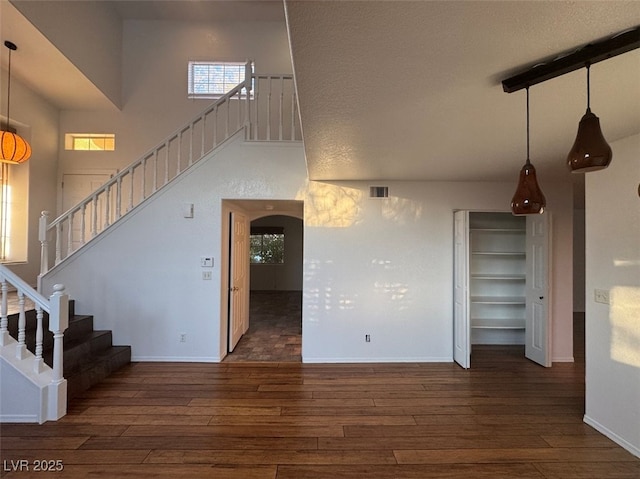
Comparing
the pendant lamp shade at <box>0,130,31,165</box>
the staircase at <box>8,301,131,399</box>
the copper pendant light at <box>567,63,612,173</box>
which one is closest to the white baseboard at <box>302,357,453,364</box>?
the staircase at <box>8,301,131,399</box>

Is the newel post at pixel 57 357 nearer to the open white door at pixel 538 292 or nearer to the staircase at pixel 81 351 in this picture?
the staircase at pixel 81 351

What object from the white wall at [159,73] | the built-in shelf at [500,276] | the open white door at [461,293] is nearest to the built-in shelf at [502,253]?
the built-in shelf at [500,276]

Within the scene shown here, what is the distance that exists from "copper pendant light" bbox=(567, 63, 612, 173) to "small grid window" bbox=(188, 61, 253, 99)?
5817 millimetres

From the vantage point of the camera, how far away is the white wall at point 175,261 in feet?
13.9

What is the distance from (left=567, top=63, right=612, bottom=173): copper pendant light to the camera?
59.2 inches

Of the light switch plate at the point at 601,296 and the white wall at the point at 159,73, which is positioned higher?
the white wall at the point at 159,73

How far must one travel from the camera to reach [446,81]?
1.71 metres

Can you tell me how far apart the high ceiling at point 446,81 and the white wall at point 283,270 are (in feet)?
25.2

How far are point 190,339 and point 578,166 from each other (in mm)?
4319

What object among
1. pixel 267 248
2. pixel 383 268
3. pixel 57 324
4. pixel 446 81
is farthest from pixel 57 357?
pixel 267 248

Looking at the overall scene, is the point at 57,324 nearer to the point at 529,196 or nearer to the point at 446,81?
the point at 446,81

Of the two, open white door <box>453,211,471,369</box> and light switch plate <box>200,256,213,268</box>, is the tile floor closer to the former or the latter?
light switch plate <box>200,256,213,268</box>

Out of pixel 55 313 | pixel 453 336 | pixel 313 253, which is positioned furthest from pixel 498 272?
pixel 55 313

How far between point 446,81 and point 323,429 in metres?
2.68
